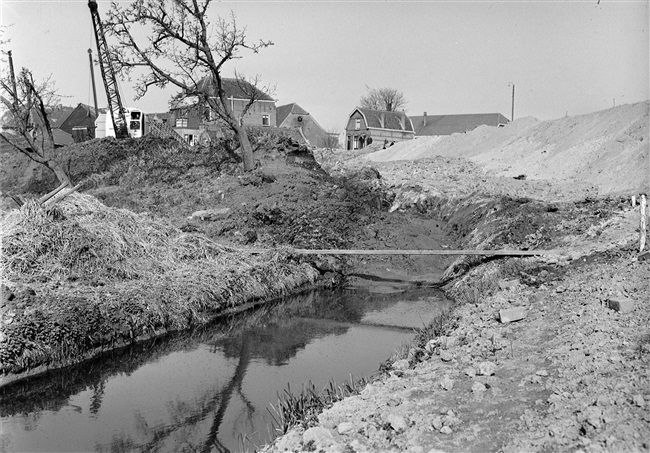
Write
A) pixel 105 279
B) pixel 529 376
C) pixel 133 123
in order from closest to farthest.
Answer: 1. pixel 529 376
2. pixel 105 279
3. pixel 133 123

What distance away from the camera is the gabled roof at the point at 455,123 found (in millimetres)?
67812

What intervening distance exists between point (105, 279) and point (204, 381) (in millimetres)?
3664

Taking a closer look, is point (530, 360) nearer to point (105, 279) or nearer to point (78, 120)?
point (105, 279)

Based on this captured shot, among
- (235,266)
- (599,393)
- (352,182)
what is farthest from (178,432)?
(352,182)

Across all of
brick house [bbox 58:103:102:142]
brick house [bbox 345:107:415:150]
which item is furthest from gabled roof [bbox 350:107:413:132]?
brick house [bbox 58:103:102:142]

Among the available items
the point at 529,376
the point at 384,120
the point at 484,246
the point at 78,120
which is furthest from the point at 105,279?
the point at 384,120

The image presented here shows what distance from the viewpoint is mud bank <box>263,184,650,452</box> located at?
5.00 meters

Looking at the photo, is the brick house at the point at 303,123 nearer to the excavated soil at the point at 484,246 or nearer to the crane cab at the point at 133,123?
the crane cab at the point at 133,123

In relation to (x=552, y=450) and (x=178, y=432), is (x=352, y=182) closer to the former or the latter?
(x=178, y=432)

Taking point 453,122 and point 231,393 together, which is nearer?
point 231,393

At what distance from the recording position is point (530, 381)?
6195 millimetres

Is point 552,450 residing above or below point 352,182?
below

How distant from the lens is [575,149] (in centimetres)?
2628

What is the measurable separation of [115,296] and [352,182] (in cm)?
1366
